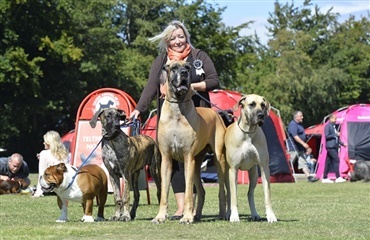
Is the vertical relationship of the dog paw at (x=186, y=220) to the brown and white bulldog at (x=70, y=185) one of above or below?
below

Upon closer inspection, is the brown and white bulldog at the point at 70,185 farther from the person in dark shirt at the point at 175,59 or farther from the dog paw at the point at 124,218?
the person in dark shirt at the point at 175,59

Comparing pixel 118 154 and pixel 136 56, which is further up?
pixel 136 56

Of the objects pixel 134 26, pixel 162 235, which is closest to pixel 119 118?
pixel 162 235

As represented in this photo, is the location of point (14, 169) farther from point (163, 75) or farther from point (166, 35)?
point (163, 75)

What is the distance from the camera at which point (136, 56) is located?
52.8 meters

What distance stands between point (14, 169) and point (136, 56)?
113 ft

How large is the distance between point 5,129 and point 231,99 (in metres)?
20.6

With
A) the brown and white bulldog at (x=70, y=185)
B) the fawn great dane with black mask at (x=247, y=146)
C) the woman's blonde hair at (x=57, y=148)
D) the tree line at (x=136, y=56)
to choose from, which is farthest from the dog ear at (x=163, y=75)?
the tree line at (x=136, y=56)

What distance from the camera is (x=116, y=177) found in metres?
9.91

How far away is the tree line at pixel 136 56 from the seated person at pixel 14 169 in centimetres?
1956

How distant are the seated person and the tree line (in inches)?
770

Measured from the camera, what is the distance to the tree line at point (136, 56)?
40156 millimetres

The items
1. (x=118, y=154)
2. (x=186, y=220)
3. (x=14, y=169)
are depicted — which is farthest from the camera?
(x=14, y=169)

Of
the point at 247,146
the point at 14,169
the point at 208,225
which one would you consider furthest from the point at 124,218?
the point at 14,169
